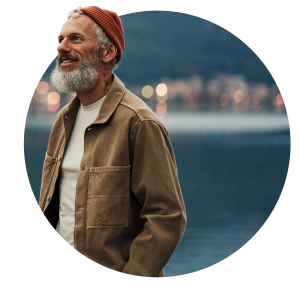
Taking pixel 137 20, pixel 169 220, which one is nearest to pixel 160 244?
pixel 169 220

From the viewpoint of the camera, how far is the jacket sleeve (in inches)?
55.2

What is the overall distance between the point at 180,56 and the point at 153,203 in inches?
63.2

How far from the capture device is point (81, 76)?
1.57 meters

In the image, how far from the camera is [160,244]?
4.60ft

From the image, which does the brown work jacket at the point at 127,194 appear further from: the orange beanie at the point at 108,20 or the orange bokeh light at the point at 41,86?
the orange bokeh light at the point at 41,86

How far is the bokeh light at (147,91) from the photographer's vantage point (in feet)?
8.78

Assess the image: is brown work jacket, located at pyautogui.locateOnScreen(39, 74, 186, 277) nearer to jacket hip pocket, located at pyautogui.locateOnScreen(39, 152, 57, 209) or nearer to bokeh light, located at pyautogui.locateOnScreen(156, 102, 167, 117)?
jacket hip pocket, located at pyautogui.locateOnScreen(39, 152, 57, 209)

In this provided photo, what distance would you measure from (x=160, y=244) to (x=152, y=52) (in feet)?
5.37

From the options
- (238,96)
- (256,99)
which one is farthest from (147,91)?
(256,99)

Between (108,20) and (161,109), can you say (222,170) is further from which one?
(108,20)

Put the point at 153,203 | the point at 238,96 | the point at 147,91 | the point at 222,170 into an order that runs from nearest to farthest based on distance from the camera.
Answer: the point at 153,203, the point at 147,91, the point at 222,170, the point at 238,96

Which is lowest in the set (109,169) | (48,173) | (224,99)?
(48,173)

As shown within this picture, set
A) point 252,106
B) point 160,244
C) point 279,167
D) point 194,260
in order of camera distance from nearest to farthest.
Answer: point 160,244
point 194,260
point 279,167
point 252,106

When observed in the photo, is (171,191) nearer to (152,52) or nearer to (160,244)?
(160,244)
